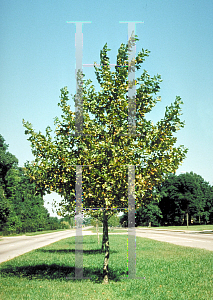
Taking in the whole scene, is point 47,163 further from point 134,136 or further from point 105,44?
point 105,44

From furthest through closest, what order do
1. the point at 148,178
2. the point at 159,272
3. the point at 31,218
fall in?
the point at 31,218
the point at 159,272
the point at 148,178

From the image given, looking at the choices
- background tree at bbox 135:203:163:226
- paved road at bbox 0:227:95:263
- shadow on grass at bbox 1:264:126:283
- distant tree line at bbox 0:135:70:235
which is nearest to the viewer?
shadow on grass at bbox 1:264:126:283

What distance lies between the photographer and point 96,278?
30.6 ft

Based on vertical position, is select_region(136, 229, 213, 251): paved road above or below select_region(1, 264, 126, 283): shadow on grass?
below

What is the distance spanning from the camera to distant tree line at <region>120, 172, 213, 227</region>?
73.6m

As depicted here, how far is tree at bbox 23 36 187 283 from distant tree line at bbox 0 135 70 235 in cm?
3400

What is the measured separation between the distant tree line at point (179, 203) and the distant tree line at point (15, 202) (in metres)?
23.4

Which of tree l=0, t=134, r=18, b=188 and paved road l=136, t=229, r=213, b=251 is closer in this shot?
paved road l=136, t=229, r=213, b=251

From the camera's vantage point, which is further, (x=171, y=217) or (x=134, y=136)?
(x=171, y=217)

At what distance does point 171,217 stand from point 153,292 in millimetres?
77724

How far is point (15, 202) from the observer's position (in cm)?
6225

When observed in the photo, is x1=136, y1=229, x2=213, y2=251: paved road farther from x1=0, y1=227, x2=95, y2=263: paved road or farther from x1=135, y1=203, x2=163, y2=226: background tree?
x1=135, y1=203, x2=163, y2=226: background tree

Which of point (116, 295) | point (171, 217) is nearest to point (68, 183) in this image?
point (116, 295)

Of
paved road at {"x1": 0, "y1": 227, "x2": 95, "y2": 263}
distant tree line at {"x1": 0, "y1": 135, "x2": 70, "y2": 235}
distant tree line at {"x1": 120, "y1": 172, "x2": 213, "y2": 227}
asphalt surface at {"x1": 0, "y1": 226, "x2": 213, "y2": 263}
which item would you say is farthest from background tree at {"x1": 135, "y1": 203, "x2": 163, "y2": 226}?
paved road at {"x1": 0, "y1": 227, "x2": 95, "y2": 263}
